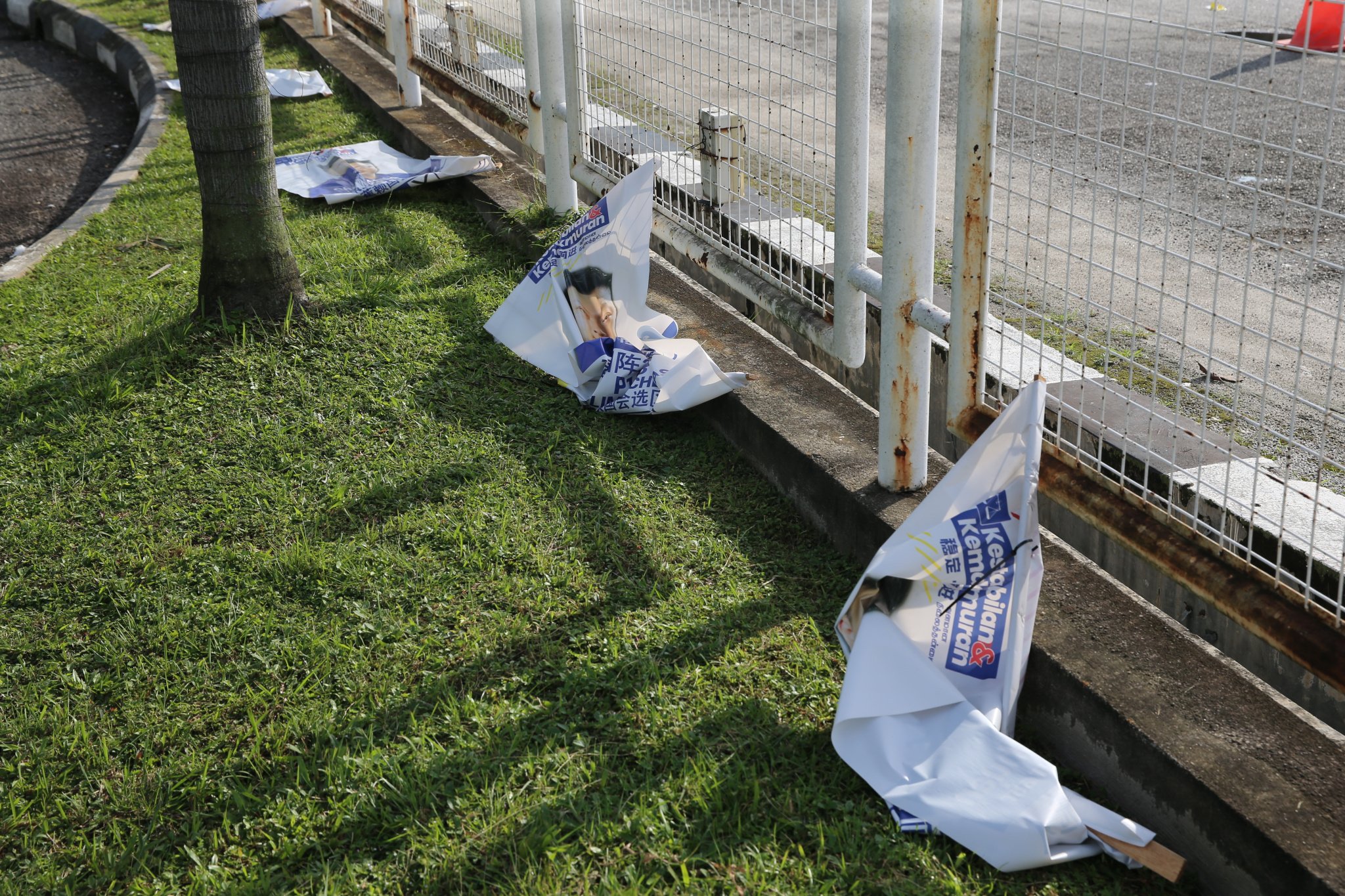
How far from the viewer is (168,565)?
294cm

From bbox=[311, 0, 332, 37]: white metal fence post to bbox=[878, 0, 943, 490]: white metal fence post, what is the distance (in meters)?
7.78

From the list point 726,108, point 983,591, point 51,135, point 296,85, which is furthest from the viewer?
point 51,135

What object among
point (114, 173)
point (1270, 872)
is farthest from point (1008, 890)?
point (114, 173)

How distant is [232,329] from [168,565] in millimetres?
1319

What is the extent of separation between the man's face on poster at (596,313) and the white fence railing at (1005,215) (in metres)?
0.35

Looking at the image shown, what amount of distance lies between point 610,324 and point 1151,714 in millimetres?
2160

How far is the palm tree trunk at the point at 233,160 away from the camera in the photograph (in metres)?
3.88

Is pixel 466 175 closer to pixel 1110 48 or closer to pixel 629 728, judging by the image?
pixel 629 728

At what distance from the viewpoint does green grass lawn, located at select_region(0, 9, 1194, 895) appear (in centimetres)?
211

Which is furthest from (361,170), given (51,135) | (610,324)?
(51,135)

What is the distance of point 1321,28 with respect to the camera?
23.7ft

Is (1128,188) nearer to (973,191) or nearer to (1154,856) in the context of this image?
(973,191)

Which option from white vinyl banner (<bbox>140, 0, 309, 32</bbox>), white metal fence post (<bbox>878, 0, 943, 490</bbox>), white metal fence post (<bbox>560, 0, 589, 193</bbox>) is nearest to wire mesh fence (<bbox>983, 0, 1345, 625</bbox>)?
white metal fence post (<bbox>878, 0, 943, 490</bbox>)

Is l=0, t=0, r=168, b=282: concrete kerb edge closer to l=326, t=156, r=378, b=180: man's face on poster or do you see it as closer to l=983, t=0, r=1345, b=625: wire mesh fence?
l=326, t=156, r=378, b=180: man's face on poster
